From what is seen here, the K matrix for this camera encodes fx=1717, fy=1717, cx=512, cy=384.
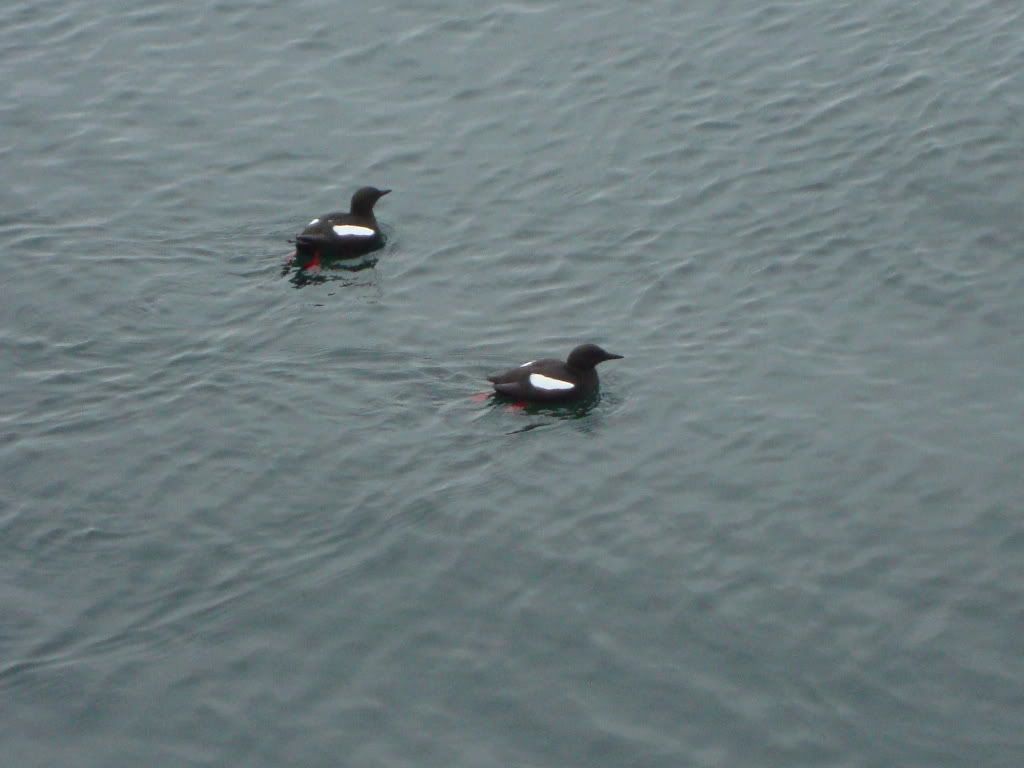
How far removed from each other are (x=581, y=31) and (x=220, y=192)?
21.2ft

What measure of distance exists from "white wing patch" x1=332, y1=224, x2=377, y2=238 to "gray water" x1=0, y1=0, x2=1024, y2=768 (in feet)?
1.47

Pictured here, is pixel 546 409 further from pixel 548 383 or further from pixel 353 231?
pixel 353 231

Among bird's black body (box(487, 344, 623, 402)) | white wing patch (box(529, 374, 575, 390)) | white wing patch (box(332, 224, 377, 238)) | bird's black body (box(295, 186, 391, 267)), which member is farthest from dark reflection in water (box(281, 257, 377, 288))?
white wing patch (box(529, 374, 575, 390))

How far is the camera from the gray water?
1384 centimetres

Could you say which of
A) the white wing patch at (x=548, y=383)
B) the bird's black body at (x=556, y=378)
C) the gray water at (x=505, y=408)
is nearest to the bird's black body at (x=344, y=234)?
the gray water at (x=505, y=408)

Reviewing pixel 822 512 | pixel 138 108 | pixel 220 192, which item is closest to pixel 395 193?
pixel 220 192

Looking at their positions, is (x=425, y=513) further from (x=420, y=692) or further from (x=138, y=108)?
(x=138, y=108)

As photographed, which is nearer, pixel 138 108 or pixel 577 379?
pixel 577 379

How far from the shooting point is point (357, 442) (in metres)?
17.0

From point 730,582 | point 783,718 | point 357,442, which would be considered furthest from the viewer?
point 357,442

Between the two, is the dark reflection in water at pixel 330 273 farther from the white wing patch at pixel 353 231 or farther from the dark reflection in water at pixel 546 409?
the dark reflection in water at pixel 546 409

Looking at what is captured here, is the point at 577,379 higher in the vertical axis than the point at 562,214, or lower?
lower

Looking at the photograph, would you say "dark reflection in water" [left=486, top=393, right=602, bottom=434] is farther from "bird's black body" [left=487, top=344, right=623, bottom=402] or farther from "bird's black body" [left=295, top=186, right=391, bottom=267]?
"bird's black body" [left=295, top=186, right=391, bottom=267]

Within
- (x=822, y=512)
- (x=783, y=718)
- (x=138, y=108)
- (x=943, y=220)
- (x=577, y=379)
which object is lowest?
(x=783, y=718)
